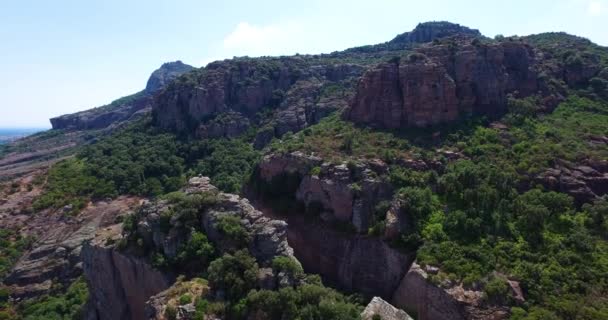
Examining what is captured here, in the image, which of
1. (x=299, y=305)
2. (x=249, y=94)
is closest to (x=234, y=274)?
(x=299, y=305)

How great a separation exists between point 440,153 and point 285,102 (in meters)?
58.7

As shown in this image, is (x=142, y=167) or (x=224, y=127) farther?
(x=224, y=127)

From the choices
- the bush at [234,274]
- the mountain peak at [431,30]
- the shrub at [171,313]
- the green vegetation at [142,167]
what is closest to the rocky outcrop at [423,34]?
the mountain peak at [431,30]

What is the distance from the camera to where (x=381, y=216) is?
4709 cm

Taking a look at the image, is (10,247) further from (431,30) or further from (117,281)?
(431,30)

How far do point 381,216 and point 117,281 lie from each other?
82.9ft

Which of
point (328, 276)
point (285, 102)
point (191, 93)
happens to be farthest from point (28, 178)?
point (328, 276)

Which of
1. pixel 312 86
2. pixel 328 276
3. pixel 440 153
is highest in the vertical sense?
pixel 312 86

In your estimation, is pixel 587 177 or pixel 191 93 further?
pixel 191 93

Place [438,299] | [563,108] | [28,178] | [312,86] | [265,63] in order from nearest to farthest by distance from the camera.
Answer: [438,299] < [563,108] < [28,178] < [312,86] < [265,63]

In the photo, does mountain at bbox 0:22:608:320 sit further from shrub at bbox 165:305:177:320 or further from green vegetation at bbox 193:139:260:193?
green vegetation at bbox 193:139:260:193

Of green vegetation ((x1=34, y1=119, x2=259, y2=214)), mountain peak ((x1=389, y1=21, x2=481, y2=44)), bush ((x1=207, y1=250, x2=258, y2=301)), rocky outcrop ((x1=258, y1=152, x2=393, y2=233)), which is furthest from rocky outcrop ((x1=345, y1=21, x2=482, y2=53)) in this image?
bush ((x1=207, y1=250, x2=258, y2=301))

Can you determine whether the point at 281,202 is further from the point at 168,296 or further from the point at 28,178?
the point at 28,178

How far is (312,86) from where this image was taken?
11331 cm
